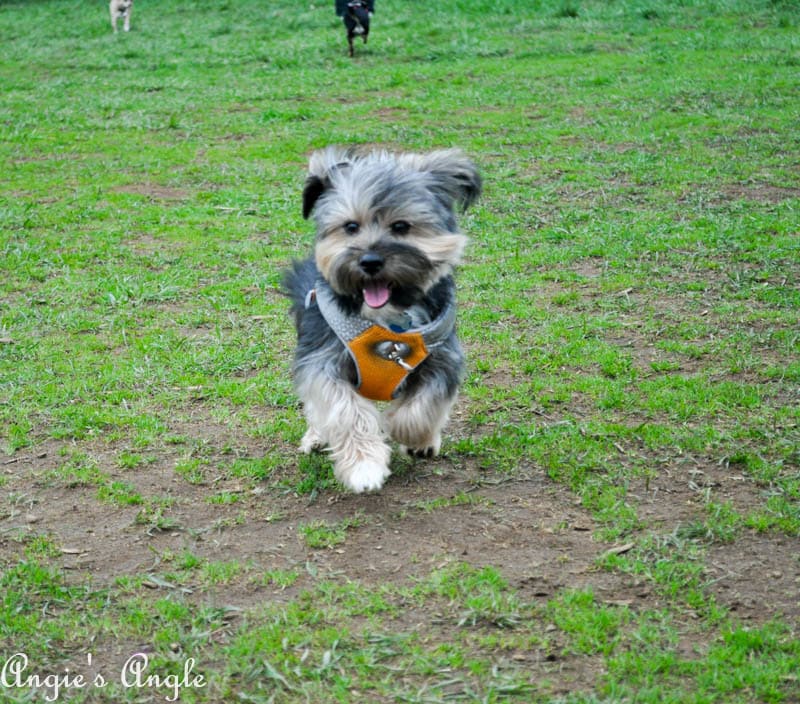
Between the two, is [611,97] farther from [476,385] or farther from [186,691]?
[186,691]

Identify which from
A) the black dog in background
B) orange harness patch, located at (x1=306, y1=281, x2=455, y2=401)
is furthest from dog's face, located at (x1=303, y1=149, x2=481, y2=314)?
the black dog in background

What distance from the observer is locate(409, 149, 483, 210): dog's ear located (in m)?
4.70

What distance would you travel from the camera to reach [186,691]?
3.43 meters

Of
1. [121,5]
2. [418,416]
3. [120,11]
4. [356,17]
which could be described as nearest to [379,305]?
[418,416]

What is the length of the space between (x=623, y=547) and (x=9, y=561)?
→ 232 cm

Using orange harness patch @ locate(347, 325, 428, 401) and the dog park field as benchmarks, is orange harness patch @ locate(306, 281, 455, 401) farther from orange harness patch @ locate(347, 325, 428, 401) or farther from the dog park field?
the dog park field

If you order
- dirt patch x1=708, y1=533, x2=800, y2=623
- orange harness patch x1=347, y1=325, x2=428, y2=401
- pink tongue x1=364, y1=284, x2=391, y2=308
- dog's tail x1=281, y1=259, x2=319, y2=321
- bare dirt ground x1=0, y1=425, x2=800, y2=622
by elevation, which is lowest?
bare dirt ground x1=0, y1=425, x2=800, y2=622

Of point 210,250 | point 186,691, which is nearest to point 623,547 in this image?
point 186,691

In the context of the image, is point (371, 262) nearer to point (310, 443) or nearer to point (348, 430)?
point (348, 430)

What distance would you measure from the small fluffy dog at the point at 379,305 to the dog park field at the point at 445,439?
310 millimetres

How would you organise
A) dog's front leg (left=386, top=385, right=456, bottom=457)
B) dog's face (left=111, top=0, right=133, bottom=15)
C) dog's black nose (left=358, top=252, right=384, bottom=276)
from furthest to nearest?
dog's face (left=111, top=0, right=133, bottom=15), dog's front leg (left=386, top=385, right=456, bottom=457), dog's black nose (left=358, top=252, right=384, bottom=276)

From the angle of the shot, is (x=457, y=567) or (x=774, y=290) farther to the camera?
(x=774, y=290)

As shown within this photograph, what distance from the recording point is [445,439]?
5395mm

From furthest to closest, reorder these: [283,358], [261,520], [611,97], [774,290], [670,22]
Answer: [670,22] → [611,97] → [774,290] → [283,358] → [261,520]
